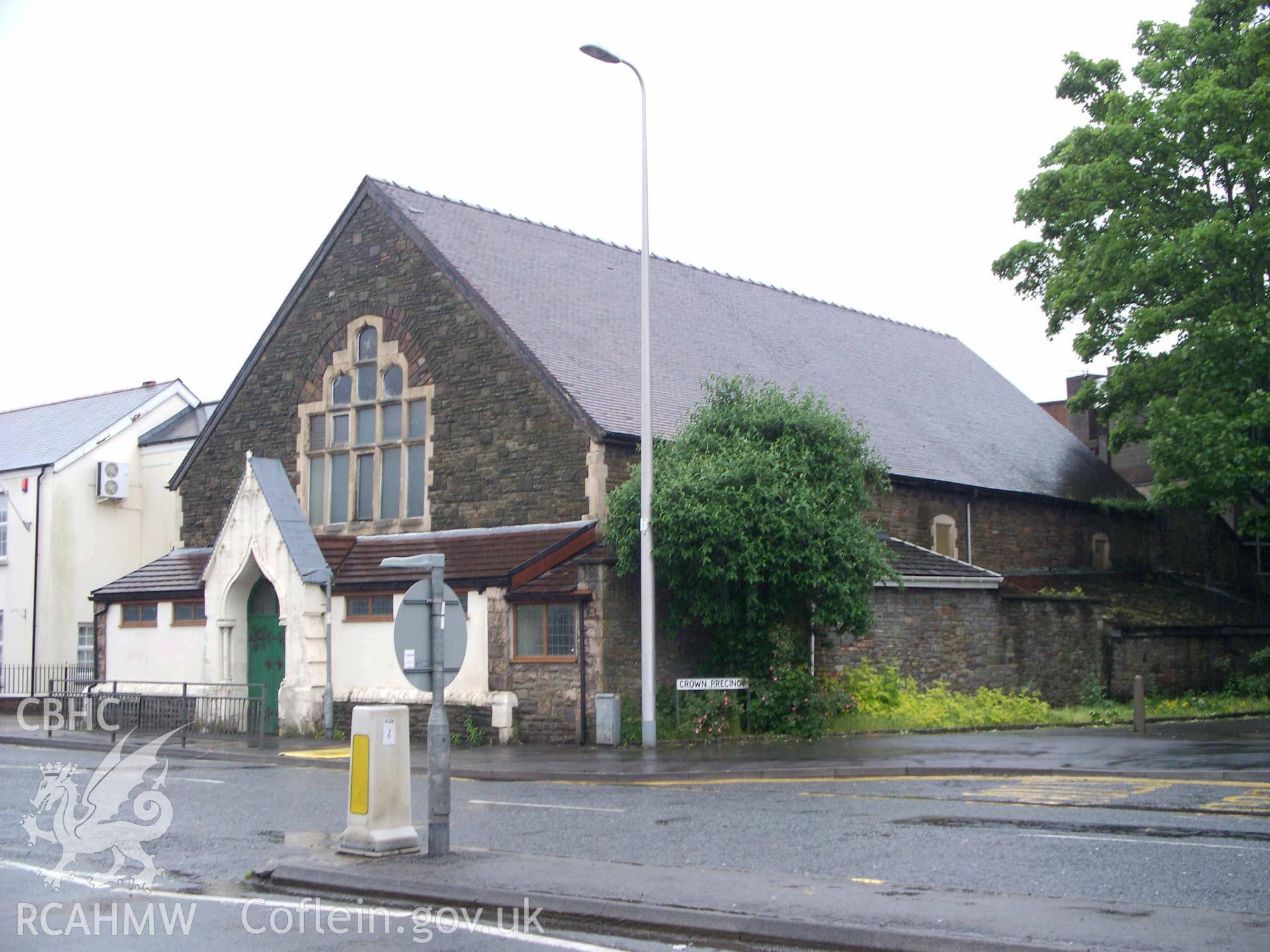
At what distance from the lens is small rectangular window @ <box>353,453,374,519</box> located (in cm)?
2898

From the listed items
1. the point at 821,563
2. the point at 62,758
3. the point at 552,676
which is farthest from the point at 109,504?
the point at 821,563

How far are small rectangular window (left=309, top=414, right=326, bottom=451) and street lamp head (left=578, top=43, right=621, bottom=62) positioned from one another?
1190 centimetres

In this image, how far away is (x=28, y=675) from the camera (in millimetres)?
36844

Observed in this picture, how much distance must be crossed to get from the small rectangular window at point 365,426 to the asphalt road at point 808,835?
1173cm

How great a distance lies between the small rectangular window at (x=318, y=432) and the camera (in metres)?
30.0

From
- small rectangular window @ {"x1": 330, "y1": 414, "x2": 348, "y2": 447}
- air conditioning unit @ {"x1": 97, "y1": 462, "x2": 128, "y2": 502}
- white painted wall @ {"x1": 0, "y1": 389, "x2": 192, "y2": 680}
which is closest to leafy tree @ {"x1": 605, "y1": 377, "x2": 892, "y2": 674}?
small rectangular window @ {"x1": 330, "y1": 414, "x2": 348, "y2": 447}

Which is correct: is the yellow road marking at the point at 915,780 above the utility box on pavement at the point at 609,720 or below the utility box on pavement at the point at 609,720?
below

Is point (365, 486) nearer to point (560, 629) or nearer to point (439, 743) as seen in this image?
point (560, 629)

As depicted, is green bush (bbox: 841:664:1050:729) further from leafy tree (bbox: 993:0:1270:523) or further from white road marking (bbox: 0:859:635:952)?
white road marking (bbox: 0:859:635:952)

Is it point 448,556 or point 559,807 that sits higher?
point 448,556

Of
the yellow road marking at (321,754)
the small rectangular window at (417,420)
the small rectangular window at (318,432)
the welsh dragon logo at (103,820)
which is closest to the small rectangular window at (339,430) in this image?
the small rectangular window at (318,432)

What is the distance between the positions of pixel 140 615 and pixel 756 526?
52.3 ft

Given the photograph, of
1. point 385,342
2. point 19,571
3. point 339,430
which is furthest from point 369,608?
point 19,571

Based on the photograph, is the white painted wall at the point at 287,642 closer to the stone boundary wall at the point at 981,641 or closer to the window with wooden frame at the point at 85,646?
the stone boundary wall at the point at 981,641
